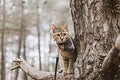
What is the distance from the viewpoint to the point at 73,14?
392cm

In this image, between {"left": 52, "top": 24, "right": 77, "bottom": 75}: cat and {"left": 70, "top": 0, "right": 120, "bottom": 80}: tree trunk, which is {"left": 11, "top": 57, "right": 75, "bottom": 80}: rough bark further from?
{"left": 70, "top": 0, "right": 120, "bottom": 80}: tree trunk

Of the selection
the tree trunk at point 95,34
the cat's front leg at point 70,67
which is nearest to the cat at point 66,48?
the cat's front leg at point 70,67

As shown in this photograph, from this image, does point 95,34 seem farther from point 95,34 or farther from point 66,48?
point 66,48

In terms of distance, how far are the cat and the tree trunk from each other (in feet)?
0.36

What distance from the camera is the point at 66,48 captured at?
3.84 m

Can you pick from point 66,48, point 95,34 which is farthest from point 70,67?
point 95,34

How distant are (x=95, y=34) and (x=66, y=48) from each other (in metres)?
0.40

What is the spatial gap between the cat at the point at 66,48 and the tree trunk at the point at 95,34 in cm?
11

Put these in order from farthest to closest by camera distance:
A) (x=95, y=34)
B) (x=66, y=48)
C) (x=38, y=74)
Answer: (x=38, y=74)
(x=66, y=48)
(x=95, y=34)

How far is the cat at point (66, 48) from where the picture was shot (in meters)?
3.83

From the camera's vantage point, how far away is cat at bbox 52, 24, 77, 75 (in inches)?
151

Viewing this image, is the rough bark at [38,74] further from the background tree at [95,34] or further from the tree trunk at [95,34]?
the tree trunk at [95,34]

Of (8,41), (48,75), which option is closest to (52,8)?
(8,41)

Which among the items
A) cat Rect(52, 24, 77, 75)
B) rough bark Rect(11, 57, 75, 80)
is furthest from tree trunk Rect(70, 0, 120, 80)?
rough bark Rect(11, 57, 75, 80)
